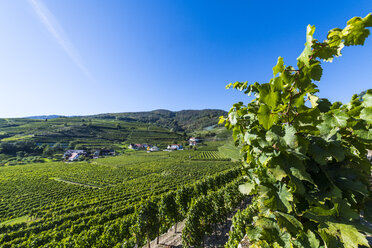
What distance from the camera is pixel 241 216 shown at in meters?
10.9

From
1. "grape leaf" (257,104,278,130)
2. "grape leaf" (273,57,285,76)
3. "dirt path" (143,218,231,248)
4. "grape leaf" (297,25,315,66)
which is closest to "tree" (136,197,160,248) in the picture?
"dirt path" (143,218,231,248)

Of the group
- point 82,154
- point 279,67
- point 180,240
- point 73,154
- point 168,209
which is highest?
point 279,67

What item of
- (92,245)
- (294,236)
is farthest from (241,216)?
(92,245)

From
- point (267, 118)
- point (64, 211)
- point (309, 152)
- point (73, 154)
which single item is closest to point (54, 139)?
point (73, 154)

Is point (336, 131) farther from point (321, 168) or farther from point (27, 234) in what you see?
point (27, 234)

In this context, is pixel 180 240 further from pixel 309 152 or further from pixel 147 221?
pixel 309 152

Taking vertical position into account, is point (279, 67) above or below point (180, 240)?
above

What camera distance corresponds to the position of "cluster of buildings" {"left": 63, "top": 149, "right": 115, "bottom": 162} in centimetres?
11312

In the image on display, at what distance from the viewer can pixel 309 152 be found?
3.64 feet

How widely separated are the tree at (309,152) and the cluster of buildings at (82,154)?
5348 inches

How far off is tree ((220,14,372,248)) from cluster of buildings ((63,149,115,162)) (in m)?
136

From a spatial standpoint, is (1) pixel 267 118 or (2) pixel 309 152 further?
(2) pixel 309 152

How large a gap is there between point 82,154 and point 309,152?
470ft

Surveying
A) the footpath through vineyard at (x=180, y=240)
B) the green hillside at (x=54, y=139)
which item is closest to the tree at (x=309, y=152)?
the footpath through vineyard at (x=180, y=240)
